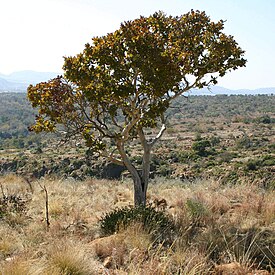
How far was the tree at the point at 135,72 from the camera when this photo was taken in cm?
611

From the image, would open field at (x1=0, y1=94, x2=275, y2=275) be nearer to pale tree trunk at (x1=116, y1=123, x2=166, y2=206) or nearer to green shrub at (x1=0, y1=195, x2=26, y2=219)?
green shrub at (x1=0, y1=195, x2=26, y2=219)

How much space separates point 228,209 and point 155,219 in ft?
7.32

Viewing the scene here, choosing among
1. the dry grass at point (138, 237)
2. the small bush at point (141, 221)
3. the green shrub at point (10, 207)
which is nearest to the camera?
the dry grass at point (138, 237)

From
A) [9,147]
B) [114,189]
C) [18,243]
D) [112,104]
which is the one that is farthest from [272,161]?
[9,147]

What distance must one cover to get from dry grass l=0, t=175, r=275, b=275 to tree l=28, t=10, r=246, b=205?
1458 millimetres

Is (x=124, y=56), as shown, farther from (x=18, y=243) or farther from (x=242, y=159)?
(x=242, y=159)

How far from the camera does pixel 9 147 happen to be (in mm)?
55562

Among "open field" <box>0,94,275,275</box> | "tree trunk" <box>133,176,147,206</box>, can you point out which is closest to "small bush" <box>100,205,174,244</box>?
"open field" <box>0,94,275,275</box>

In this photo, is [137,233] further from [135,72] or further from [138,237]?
[135,72]

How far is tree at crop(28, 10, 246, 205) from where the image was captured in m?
6.11

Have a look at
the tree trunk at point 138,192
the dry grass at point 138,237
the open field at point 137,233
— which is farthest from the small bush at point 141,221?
the tree trunk at point 138,192

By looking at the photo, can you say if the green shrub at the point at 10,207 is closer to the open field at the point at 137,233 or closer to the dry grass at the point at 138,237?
the open field at the point at 137,233

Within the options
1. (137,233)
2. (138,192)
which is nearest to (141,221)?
(137,233)

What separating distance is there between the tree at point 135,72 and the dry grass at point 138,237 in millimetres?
1458
